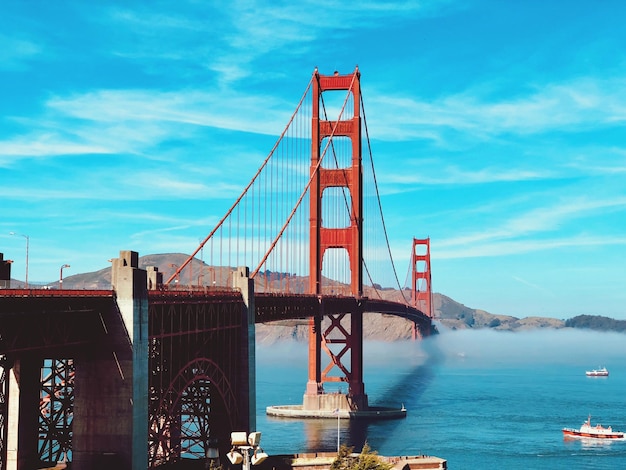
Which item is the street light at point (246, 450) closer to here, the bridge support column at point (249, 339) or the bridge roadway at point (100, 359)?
the bridge roadway at point (100, 359)

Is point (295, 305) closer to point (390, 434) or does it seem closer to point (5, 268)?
point (390, 434)

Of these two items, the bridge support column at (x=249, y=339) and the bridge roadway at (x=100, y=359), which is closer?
the bridge roadway at (x=100, y=359)

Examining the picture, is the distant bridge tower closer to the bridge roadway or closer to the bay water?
the bay water

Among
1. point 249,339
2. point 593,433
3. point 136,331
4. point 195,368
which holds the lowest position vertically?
point 593,433

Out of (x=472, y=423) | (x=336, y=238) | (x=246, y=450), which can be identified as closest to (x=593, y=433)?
(x=472, y=423)

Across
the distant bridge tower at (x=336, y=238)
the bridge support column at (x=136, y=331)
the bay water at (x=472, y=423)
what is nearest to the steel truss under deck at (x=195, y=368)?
the bridge support column at (x=136, y=331)

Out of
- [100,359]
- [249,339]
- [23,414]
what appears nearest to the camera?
[100,359]

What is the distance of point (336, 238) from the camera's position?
10169cm

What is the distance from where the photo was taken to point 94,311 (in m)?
35.0

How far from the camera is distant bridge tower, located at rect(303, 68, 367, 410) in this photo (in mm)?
95562

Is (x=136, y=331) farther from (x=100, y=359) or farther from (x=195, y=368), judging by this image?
(x=195, y=368)

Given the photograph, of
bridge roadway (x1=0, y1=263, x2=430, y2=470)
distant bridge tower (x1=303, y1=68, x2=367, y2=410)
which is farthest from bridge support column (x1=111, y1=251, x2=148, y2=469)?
distant bridge tower (x1=303, y1=68, x2=367, y2=410)

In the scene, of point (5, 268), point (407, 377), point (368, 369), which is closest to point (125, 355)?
point (5, 268)

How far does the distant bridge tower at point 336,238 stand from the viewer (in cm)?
9556
